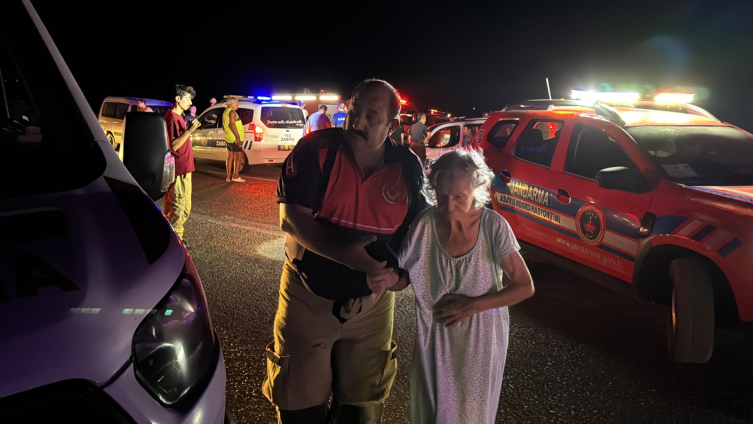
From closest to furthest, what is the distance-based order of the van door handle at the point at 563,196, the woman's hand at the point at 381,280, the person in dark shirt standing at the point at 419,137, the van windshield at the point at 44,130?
the van windshield at the point at 44,130
the woman's hand at the point at 381,280
the van door handle at the point at 563,196
the person in dark shirt standing at the point at 419,137

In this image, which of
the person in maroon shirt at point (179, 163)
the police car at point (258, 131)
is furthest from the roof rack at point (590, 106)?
the police car at point (258, 131)

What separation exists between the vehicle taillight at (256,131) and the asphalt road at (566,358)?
6.81m

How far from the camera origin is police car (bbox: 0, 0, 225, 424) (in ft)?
3.82

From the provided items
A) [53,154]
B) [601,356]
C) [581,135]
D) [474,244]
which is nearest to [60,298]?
[53,154]

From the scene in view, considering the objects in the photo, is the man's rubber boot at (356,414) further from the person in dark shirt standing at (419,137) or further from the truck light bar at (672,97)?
the person in dark shirt standing at (419,137)

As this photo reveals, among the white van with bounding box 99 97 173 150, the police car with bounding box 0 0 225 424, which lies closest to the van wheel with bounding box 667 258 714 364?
the police car with bounding box 0 0 225 424

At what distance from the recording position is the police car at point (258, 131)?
41.2 ft

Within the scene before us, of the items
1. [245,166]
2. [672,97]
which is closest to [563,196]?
[672,97]

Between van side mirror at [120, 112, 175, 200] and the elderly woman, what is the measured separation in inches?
39.5

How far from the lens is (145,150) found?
214 cm

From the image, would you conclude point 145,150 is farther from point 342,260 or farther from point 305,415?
point 305,415

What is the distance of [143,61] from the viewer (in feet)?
163

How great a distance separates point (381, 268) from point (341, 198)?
0.98 ft

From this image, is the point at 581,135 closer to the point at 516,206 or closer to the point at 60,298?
the point at 516,206
